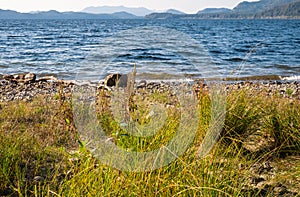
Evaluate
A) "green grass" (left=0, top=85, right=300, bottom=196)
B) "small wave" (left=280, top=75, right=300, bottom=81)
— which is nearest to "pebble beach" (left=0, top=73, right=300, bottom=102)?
"small wave" (left=280, top=75, right=300, bottom=81)

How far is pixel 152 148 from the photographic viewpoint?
9.91ft

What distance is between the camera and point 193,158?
9.78ft

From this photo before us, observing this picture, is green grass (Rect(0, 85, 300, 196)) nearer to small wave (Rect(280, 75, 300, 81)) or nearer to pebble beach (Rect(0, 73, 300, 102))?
pebble beach (Rect(0, 73, 300, 102))

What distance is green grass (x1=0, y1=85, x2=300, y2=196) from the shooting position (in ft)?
8.11

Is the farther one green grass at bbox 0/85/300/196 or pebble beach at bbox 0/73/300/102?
pebble beach at bbox 0/73/300/102

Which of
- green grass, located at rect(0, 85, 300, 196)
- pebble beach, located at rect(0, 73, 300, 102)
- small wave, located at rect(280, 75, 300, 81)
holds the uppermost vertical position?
green grass, located at rect(0, 85, 300, 196)

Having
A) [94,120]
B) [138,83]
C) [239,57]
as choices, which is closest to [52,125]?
[94,120]

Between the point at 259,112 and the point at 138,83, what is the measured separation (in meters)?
7.70

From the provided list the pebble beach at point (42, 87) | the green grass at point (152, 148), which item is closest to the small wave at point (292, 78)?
the pebble beach at point (42, 87)

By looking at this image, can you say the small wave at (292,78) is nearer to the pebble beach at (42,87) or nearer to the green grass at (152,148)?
the pebble beach at (42,87)

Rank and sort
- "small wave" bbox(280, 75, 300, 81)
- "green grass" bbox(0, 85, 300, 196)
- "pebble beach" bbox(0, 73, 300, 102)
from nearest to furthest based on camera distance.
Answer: "green grass" bbox(0, 85, 300, 196) < "pebble beach" bbox(0, 73, 300, 102) < "small wave" bbox(280, 75, 300, 81)

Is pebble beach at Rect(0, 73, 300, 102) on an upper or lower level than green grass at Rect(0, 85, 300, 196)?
lower

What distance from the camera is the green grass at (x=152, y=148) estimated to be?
8.11 ft

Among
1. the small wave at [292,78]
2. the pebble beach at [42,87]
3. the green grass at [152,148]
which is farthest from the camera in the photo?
the small wave at [292,78]
